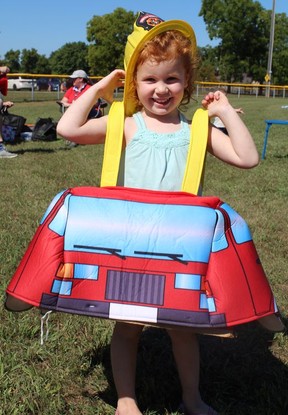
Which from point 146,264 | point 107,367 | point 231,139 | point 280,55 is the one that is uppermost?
point 280,55

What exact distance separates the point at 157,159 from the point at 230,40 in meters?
61.0

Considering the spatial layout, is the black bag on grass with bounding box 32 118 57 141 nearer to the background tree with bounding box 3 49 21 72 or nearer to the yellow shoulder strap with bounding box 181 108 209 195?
the yellow shoulder strap with bounding box 181 108 209 195

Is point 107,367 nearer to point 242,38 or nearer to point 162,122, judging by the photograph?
point 162,122

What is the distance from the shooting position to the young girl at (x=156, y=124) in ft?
6.51

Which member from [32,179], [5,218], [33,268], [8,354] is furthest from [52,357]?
[32,179]

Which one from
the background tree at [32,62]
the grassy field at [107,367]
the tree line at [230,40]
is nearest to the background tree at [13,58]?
the background tree at [32,62]

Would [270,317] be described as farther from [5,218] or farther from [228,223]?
[5,218]

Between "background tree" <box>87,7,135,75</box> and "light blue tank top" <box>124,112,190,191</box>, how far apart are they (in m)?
63.9

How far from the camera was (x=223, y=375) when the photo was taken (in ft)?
8.59

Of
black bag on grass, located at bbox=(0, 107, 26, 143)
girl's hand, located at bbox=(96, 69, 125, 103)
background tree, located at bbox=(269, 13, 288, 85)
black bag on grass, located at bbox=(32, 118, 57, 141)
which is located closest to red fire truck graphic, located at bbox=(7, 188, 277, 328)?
girl's hand, located at bbox=(96, 69, 125, 103)

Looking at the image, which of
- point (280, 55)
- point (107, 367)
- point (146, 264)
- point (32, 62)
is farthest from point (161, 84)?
point (32, 62)

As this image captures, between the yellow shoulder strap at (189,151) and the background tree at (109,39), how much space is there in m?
63.9

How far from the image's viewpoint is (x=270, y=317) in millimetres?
1881

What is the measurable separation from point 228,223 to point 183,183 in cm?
25
